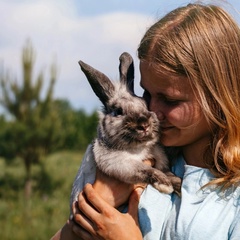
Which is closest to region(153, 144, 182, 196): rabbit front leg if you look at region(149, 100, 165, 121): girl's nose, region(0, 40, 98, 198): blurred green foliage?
region(149, 100, 165, 121): girl's nose

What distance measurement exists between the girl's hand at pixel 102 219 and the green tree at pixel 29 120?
7.92 metres

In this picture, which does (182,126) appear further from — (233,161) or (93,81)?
(93,81)

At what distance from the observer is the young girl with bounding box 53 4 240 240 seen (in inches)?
111

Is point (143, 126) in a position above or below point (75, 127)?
above

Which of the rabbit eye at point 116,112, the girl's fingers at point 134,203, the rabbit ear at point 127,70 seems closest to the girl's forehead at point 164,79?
the rabbit eye at point 116,112

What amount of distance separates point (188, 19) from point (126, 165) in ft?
2.34

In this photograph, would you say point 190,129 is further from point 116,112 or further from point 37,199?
point 37,199

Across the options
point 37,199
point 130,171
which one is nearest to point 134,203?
point 130,171

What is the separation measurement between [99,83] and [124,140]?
308 mm

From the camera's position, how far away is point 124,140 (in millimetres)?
3061

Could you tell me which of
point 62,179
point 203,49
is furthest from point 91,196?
point 62,179

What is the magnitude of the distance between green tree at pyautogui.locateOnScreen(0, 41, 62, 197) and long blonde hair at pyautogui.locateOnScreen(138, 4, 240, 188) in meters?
8.04

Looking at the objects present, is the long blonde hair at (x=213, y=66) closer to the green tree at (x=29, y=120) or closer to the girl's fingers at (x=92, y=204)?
the girl's fingers at (x=92, y=204)

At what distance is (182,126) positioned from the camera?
2850mm
